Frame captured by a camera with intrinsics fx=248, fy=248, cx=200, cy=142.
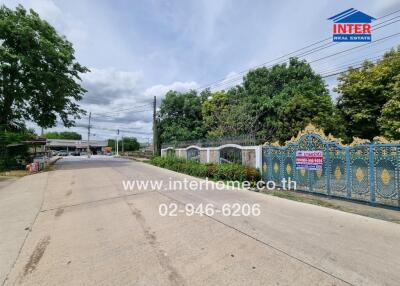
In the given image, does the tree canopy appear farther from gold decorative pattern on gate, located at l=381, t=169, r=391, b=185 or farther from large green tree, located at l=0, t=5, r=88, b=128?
large green tree, located at l=0, t=5, r=88, b=128

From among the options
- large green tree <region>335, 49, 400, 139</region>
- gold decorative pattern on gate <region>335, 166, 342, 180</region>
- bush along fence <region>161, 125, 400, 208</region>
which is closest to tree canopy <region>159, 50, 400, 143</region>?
large green tree <region>335, 49, 400, 139</region>

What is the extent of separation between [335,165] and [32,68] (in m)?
21.1

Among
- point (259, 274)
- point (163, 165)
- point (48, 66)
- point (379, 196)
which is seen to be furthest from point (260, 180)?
point (48, 66)

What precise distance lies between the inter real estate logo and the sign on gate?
4.94 m

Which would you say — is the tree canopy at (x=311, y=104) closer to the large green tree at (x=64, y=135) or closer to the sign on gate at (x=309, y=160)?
the sign on gate at (x=309, y=160)

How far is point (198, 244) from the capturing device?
4488mm

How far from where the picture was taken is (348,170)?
793cm

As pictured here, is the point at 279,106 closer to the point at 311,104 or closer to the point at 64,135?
the point at 311,104

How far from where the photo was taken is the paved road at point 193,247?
11.1 feet

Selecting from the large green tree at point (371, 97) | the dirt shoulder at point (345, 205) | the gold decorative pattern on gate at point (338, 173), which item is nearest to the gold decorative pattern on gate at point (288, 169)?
the dirt shoulder at point (345, 205)

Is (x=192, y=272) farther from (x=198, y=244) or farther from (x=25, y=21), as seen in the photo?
(x=25, y=21)

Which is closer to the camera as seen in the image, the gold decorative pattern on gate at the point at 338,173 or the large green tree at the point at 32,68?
the gold decorative pattern on gate at the point at 338,173

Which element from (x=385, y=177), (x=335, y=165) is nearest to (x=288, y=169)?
(x=335, y=165)

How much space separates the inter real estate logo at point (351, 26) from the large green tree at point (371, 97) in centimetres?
743
